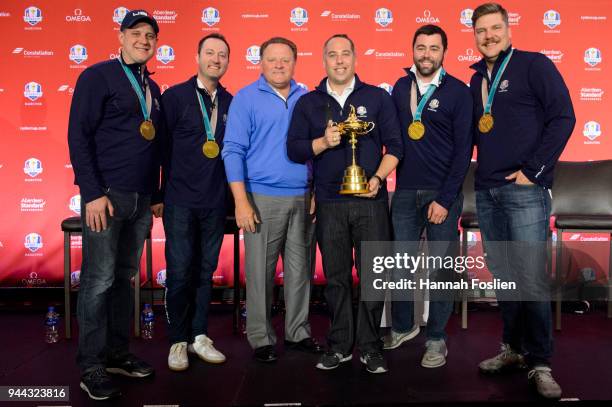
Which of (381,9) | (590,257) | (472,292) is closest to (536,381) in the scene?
(472,292)

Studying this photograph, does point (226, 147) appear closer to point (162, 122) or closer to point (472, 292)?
point (162, 122)

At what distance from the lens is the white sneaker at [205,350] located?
2.88 meters

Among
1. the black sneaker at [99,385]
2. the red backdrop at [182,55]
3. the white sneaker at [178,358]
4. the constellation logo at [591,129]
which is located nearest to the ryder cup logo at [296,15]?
the red backdrop at [182,55]

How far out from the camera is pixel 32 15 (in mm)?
4582

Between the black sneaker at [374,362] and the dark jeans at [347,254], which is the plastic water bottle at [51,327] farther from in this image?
the black sneaker at [374,362]

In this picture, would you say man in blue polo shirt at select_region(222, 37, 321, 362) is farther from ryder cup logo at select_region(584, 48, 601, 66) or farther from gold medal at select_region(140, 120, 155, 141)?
ryder cup logo at select_region(584, 48, 601, 66)

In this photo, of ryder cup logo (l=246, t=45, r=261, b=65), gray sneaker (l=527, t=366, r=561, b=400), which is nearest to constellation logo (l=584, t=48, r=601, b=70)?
ryder cup logo (l=246, t=45, r=261, b=65)

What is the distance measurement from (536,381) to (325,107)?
66.9 inches

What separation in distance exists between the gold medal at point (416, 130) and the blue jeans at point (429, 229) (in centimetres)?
30

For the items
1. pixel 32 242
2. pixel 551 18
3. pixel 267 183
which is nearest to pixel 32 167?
pixel 32 242

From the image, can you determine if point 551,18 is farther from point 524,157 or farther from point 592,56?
point 524,157

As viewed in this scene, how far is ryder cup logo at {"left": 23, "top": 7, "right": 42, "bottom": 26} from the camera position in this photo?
458 cm

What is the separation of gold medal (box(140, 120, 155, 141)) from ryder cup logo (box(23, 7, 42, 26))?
290 cm

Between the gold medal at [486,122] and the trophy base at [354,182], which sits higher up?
the gold medal at [486,122]
